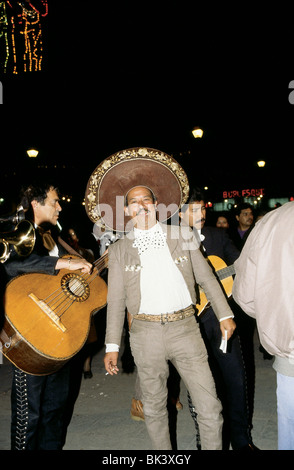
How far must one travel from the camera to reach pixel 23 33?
8227 millimetres

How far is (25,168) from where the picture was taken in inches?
862

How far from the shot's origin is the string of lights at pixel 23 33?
8094 millimetres

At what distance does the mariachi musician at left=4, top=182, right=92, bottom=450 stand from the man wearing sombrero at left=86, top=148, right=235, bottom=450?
0.43 meters

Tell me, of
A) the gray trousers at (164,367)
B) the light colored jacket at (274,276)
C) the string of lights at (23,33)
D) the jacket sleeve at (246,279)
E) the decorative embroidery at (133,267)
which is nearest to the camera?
the light colored jacket at (274,276)

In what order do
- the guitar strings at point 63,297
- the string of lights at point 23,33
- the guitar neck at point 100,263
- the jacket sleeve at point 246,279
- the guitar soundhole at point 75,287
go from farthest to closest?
1. the string of lights at point 23,33
2. the guitar neck at point 100,263
3. the guitar soundhole at point 75,287
4. the guitar strings at point 63,297
5. the jacket sleeve at point 246,279

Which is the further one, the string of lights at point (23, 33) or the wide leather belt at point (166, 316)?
the string of lights at point (23, 33)

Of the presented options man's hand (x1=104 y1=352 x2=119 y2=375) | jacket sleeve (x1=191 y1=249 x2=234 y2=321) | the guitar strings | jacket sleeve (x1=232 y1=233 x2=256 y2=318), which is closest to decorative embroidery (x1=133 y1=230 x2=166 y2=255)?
jacket sleeve (x1=191 y1=249 x2=234 y2=321)

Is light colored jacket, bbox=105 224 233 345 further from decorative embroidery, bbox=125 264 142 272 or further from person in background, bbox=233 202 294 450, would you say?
person in background, bbox=233 202 294 450

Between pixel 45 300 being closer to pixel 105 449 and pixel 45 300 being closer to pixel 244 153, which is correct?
pixel 105 449

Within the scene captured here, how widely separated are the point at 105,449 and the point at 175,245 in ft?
7.09

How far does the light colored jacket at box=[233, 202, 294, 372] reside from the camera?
1.76 metres

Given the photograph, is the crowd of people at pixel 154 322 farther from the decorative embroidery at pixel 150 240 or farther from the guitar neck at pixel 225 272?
Result: the guitar neck at pixel 225 272

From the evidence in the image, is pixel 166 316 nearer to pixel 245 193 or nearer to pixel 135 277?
pixel 135 277

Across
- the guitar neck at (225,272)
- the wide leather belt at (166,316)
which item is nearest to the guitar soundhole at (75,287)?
the wide leather belt at (166,316)
